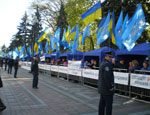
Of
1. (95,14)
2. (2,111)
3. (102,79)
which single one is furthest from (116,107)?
(95,14)

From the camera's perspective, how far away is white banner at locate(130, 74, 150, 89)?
24.1 feet

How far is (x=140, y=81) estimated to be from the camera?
768cm

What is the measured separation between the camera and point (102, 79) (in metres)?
4.76

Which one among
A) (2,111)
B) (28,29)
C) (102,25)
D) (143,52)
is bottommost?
(2,111)

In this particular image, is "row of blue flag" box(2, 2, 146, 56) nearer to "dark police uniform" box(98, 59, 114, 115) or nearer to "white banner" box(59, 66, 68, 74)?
"white banner" box(59, 66, 68, 74)

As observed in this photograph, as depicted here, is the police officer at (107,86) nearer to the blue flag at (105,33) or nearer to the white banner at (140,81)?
the white banner at (140,81)

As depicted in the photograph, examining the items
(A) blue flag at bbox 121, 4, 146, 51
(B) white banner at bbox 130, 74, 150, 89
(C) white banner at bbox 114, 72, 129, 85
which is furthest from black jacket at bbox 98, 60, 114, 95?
(A) blue flag at bbox 121, 4, 146, 51

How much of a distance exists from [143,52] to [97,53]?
4.30 m

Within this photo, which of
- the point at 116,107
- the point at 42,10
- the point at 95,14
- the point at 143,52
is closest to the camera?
the point at 116,107

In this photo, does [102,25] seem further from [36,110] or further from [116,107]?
[36,110]

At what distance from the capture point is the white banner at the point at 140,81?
24.1 ft

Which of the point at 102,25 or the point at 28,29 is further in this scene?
the point at 28,29

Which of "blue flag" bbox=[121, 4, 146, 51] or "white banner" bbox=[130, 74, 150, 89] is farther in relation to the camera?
"blue flag" bbox=[121, 4, 146, 51]

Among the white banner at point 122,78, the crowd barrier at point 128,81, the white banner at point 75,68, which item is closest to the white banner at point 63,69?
the white banner at point 75,68
